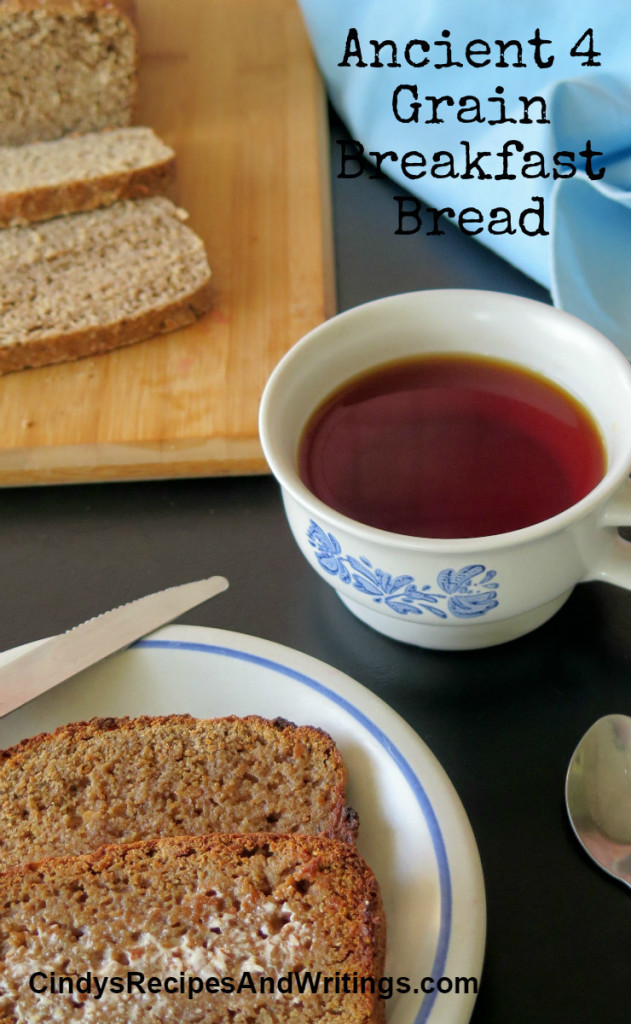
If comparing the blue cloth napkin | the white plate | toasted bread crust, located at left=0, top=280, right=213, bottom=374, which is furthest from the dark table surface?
the blue cloth napkin

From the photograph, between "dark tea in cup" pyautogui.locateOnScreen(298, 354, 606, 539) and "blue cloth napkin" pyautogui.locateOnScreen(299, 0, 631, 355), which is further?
"blue cloth napkin" pyautogui.locateOnScreen(299, 0, 631, 355)

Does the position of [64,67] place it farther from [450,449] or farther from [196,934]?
[196,934]

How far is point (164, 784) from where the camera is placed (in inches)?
43.0

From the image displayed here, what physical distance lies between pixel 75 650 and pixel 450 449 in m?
0.55

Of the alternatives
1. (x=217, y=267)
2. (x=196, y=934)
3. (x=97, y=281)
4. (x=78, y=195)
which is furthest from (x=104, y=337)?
(x=196, y=934)

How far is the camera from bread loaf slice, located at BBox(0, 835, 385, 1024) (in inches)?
35.4

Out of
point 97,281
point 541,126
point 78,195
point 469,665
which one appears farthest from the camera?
point 78,195

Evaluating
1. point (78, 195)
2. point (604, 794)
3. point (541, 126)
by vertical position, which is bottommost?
point (604, 794)

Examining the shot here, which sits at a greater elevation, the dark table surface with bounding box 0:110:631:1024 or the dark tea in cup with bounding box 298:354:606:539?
the dark tea in cup with bounding box 298:354:606:539

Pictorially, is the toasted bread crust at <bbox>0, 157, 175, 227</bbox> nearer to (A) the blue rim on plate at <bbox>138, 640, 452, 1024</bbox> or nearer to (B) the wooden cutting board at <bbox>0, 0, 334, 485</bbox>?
(B) the wooden cutting board at <bbox>0, 0, 334, 485</bbox>

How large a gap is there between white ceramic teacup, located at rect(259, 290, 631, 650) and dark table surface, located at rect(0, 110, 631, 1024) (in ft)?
0.20

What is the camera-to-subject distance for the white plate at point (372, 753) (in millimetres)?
933

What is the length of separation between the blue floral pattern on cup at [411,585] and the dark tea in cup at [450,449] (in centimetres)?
7

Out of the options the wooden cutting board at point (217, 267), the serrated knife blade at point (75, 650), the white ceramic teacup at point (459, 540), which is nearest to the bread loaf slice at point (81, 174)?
the wooden cutting board at point (217, 267)
